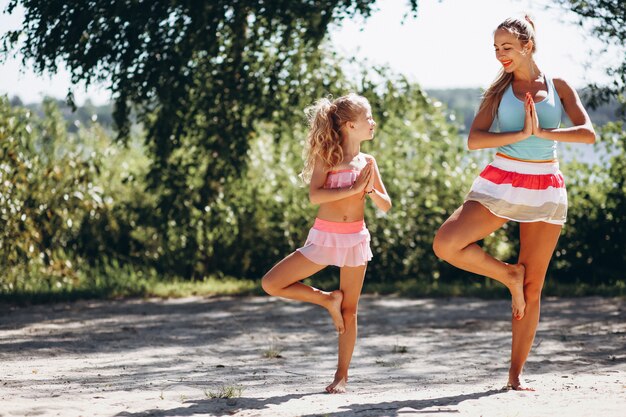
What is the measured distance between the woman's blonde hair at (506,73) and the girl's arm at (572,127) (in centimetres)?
26

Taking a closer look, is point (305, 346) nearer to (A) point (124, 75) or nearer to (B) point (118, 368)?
(B) point (118, 368)

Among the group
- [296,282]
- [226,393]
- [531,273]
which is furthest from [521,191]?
[226,393]

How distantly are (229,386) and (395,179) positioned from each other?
606 centimetres

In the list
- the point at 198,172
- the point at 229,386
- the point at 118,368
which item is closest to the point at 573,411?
the point at 229,386

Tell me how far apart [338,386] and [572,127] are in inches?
72.7

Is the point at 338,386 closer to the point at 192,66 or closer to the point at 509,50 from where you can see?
the point at 509,50

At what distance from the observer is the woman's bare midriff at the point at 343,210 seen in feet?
16.1

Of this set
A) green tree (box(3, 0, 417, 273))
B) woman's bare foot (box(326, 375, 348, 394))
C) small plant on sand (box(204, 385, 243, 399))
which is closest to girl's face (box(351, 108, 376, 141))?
woman's bare foot (box(326, 375, 348, 394))

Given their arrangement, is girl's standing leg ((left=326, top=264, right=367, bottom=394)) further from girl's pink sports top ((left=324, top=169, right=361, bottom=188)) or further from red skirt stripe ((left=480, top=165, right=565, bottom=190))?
red skirt stripe ((left=480, top=165, right=565, bottom=190))

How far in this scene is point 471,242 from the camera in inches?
186

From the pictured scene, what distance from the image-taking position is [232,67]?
394 inches

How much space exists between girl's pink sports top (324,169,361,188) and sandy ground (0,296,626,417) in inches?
44.1

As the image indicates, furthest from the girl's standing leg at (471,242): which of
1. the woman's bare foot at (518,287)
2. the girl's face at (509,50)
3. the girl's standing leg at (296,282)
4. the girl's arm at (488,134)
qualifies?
the girl's face at (509,50)

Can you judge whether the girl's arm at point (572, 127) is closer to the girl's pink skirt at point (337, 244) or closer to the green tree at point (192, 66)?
the girl's pink skirt at point (337, 244)
